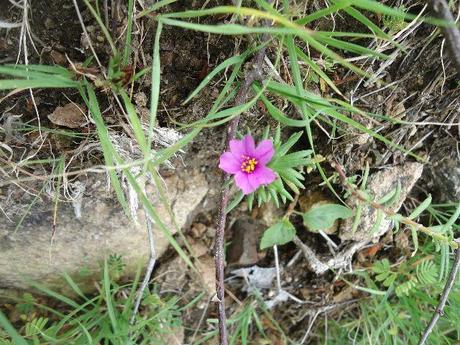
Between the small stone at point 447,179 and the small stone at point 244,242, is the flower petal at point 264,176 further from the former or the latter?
the small stone at point 447,179

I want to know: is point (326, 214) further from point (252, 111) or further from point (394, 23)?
point (394, 23)

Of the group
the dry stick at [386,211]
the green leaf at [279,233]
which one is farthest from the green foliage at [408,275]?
the green leaf at [279,233]

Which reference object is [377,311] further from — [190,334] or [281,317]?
[190,334]

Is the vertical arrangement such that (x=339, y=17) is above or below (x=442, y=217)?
above

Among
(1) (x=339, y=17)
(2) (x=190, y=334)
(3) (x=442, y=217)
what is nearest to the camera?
(1) (x=339, y=17)

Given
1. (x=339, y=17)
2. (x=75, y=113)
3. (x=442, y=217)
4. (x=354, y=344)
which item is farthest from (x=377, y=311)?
(x=75, y=113)

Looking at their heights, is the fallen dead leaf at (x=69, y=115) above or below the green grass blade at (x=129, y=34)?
below
